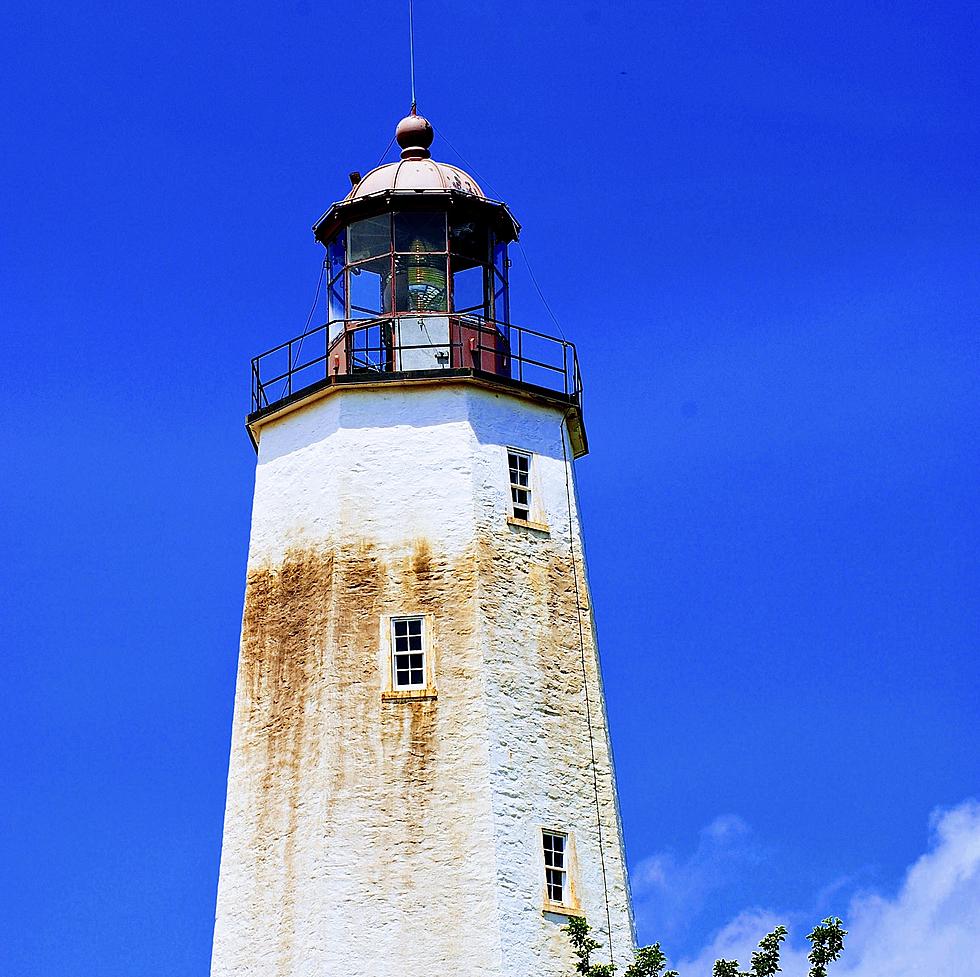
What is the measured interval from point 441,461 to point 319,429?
211cm

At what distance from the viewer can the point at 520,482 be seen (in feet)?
111

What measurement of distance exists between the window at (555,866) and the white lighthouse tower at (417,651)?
32mm

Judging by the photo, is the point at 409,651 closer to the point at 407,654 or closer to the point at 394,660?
the point at 407,654

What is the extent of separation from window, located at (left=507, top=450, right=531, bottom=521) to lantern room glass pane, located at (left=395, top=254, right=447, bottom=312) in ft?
9.90

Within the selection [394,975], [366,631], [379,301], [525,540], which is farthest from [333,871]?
[379,301]

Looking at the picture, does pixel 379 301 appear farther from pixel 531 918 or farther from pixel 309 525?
pixel 531 918

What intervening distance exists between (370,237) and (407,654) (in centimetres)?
771

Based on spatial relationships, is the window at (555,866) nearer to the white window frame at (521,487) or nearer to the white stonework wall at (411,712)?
the white stonework wall at (411,712)

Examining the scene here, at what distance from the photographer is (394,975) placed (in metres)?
29.8

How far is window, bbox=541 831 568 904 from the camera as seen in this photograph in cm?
3091

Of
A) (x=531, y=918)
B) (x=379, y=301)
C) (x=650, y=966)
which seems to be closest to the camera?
(x=650, y=966)

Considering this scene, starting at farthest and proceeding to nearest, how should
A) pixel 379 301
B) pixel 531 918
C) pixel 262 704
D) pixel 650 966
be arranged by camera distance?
pixel 379 301, pixel 262 704, pixel 531 918, pixel 650 966

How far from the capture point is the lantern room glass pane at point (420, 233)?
35.7 metres

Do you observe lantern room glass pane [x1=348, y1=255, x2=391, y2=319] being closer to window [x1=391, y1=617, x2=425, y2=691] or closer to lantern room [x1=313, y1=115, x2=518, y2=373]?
lantern room [x1=313, y1=115, x2=518, y2=373]
